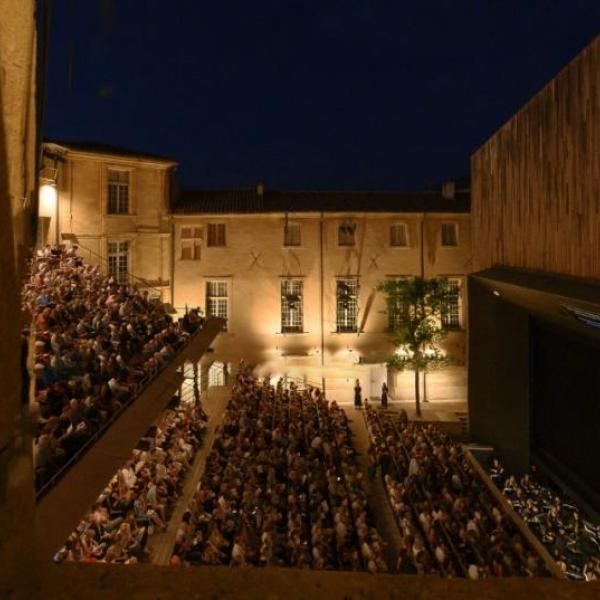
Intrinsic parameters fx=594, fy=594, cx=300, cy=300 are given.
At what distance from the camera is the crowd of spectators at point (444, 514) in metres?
10.5

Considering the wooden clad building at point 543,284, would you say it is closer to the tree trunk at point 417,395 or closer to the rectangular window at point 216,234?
the tree trunk at point 417,395

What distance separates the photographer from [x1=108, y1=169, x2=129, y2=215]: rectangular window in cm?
2655

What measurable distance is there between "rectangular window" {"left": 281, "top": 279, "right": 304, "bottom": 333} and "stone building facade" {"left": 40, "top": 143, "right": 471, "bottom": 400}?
0.05 meters

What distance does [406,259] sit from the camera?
1184 inches

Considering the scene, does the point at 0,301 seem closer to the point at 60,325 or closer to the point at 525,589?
the point at 525,589

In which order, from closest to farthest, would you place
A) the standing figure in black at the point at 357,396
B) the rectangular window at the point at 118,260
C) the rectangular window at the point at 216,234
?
the standing figure in black at the point at 357,396 < the rectangular window at the point at 118,260 < the rectangular window at the point at 216,234

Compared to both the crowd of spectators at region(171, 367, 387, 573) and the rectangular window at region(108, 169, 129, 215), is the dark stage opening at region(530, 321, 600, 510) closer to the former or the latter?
the crowd of spectators at region(171, 367, 387, 573)

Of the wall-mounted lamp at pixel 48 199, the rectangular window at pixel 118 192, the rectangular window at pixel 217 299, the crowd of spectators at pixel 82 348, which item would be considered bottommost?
the crowd of spectators at pixel 82 348

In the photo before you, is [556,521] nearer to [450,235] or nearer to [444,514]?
[444,514]

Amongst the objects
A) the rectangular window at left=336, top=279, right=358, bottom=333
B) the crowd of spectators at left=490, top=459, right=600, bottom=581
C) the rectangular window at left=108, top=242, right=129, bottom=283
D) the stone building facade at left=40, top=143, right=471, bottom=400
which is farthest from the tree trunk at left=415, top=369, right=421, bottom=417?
the rectangular window at left=108, top=242, right=129, bottom=283

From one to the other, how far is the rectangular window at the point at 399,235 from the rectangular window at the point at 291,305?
5.16 meters

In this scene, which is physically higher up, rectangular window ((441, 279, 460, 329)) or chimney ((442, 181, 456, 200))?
chimney ((442, 181, 456, 200))

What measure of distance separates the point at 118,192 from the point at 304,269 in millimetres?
9486

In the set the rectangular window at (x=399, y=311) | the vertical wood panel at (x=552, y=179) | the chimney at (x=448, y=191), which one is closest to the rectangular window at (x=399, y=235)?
the chimney at (x=448, y=191)
